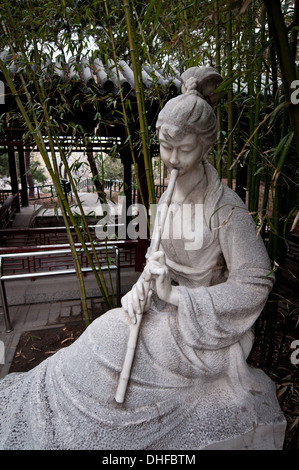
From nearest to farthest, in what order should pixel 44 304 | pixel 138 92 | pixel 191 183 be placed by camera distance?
pixel 191 183
pixel 138 92
pixel 44 304

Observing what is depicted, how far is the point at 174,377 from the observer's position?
4.12ft

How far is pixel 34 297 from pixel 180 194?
9.66ft

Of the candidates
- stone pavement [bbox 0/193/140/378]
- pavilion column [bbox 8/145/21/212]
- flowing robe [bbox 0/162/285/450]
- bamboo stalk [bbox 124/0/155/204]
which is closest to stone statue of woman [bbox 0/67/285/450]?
flowing robe [bbox 0/162/285/450]

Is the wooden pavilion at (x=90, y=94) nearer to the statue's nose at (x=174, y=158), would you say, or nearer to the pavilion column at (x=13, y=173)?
the statue's nose at (x=174, y=158)

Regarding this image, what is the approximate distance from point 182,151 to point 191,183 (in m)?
0.18

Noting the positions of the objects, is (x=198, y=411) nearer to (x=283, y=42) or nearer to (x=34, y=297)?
(x=283, y=42)

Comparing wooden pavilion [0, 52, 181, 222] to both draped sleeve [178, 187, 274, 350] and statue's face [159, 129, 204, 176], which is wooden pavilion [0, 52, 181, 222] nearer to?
statue's face [159, 129, 204, 176]

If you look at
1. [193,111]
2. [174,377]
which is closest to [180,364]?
[174,377]

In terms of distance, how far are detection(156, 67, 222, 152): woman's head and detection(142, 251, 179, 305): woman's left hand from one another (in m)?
0.47

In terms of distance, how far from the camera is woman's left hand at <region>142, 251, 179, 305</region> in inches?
46.6
